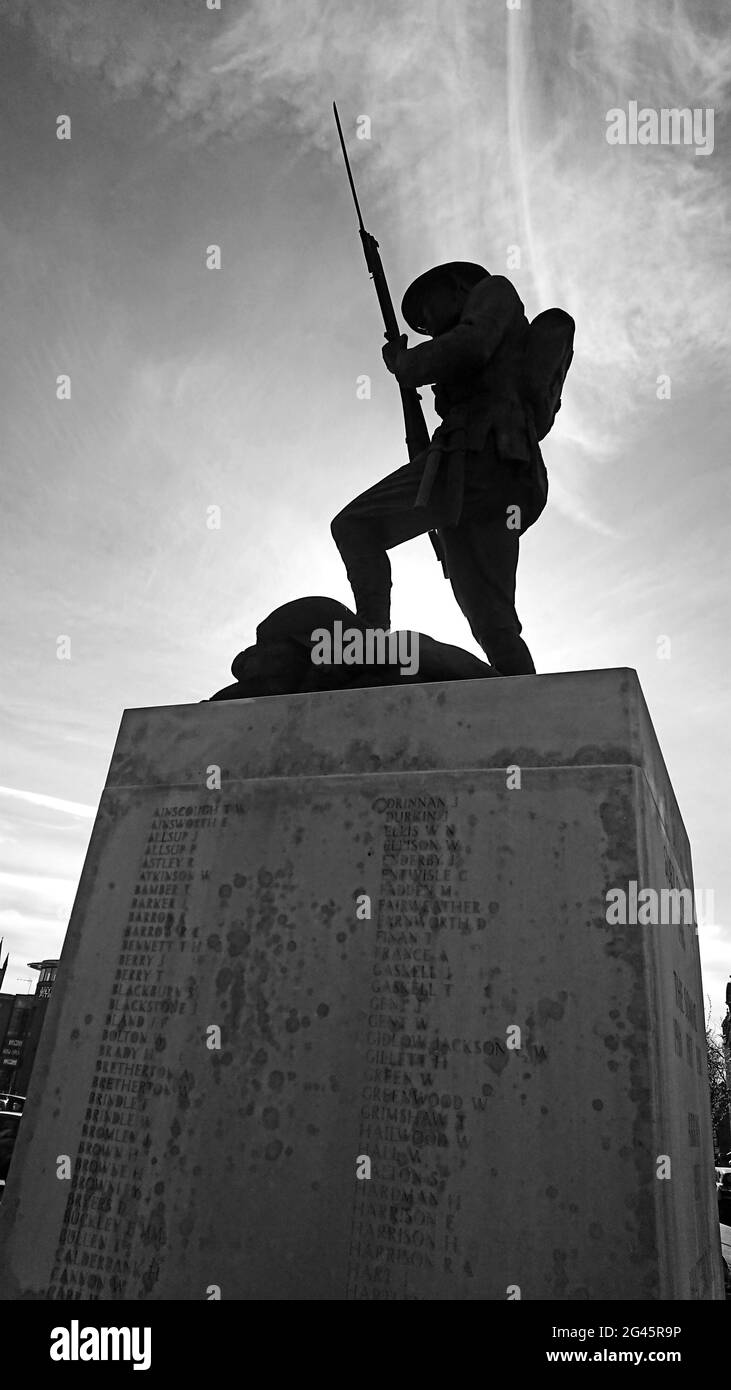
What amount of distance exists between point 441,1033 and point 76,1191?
4.39 feet

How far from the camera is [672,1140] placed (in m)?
2.17

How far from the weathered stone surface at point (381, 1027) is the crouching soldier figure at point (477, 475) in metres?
1.20

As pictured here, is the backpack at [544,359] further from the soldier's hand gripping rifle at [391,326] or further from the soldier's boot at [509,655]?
the soldier's boot at [509,655]

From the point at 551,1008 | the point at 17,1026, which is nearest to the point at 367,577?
the point at 551,1008

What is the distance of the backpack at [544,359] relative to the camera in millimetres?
4234

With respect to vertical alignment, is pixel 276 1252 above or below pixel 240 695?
below

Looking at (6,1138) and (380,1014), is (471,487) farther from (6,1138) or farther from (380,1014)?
(6,1138)

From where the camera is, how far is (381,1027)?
2.41 metres

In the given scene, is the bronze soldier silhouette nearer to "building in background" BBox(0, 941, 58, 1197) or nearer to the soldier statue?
the soldier statue

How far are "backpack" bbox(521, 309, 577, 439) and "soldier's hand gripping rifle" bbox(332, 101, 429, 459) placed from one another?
2.22 ft

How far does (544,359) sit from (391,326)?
116 centimetres

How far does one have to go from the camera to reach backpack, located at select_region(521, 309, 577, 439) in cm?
423
